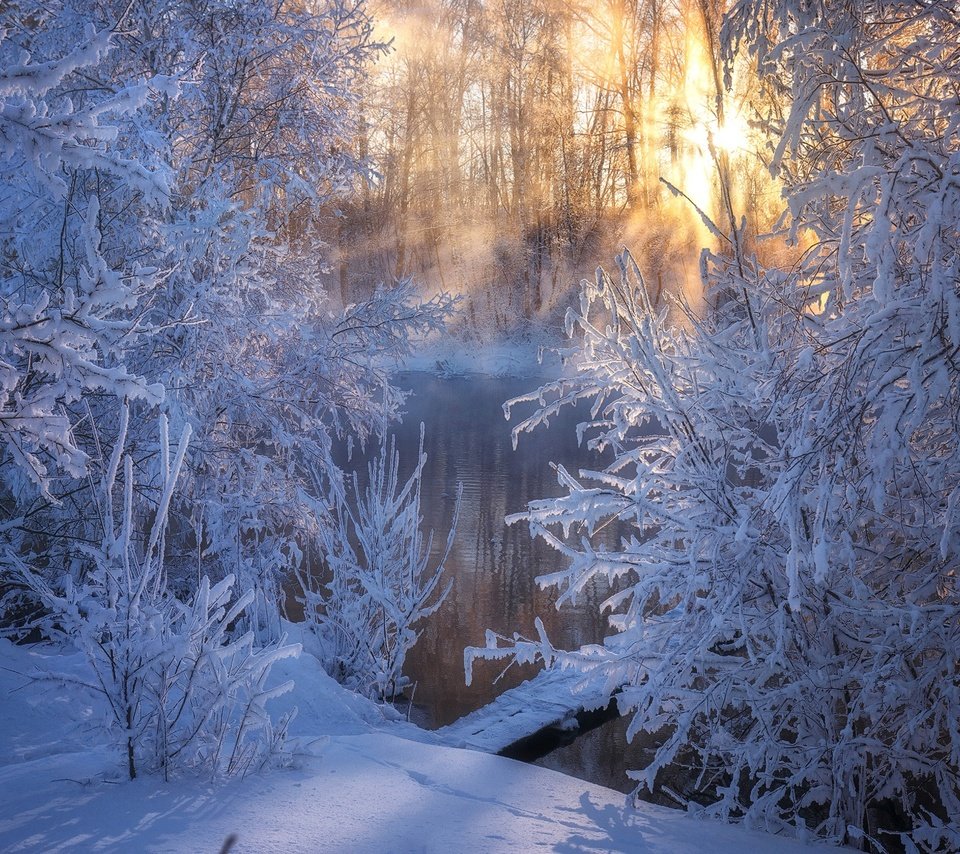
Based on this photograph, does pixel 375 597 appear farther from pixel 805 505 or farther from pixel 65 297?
pixel 65 297

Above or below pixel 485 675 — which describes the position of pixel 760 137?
above

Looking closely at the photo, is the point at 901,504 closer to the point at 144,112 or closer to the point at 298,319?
the point at 298,319

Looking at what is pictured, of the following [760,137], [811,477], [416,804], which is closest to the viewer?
[416,804]

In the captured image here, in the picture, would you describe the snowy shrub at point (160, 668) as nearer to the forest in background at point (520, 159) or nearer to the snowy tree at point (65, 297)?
the snowy tree at point (65, 297)

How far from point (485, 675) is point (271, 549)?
2389mm

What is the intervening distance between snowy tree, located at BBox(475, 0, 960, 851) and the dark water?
2.20 meters

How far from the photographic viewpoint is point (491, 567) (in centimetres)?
1216

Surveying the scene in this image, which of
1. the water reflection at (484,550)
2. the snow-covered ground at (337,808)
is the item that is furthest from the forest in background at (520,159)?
the snow-covered ground at (337,808)

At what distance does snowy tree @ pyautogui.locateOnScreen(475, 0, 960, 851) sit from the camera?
163 inches

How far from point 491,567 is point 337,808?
8.99m

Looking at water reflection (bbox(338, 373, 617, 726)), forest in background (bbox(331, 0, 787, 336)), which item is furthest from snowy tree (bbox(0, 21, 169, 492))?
forest in background (bbox(331, 0, 787, 336))

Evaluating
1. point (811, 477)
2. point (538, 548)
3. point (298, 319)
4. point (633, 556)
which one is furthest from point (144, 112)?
point (538, 548)

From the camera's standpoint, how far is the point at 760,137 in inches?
264

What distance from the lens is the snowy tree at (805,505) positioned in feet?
13.5
